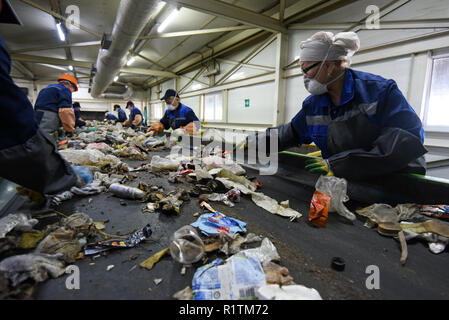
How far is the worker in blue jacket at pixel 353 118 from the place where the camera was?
1073 mm

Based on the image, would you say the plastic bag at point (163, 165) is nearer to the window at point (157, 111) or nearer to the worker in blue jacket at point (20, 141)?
the worker in blue jacket at point (20, 141)

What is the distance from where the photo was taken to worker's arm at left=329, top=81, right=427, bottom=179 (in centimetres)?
103

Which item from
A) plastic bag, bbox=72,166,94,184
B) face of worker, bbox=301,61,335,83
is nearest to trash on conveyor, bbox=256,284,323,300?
plastic bag, bbox=72,166,94,184

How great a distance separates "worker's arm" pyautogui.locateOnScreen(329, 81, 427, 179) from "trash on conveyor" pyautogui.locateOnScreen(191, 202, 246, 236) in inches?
30.0

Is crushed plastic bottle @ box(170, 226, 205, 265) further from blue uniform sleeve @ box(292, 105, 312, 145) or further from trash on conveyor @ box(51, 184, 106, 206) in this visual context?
blue uniform sleeve @ box(292, 105, 312, 145)

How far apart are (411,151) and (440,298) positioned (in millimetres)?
738

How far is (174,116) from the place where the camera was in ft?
13.7

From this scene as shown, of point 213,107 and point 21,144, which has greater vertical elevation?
point 213,107

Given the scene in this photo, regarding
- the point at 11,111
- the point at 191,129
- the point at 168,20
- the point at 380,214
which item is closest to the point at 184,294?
the point at 11,111

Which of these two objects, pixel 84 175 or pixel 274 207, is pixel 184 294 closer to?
pixel 274 207

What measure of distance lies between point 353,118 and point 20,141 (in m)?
1.75

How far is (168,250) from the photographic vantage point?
28.7 inches

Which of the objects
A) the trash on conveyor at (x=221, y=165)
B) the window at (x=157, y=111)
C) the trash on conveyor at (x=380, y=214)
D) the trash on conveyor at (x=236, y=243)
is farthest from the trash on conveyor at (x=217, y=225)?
the window at (x=157, y=111)

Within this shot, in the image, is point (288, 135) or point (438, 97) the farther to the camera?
point (438, 97)
